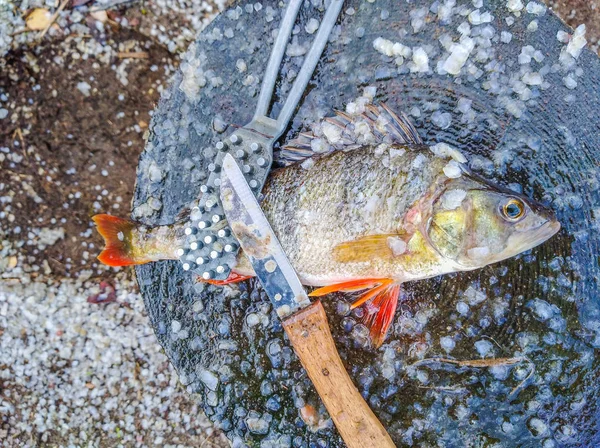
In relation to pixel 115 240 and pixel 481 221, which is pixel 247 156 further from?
pixel 481 221

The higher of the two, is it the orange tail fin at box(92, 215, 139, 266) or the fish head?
the orange tail fin at box(92, 215, 139, 266)

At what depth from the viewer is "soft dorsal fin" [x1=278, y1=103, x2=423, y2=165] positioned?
7.31 ft

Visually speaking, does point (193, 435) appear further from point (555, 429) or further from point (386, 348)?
point (555, 429)

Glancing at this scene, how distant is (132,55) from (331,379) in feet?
7.84

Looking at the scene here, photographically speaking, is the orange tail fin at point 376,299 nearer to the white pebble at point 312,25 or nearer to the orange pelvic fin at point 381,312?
Result: the orange pelvic fin at point 381,312

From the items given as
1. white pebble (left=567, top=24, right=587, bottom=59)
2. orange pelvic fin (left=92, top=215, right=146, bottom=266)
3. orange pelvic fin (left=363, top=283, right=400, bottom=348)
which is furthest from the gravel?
white pebble (left=567, top=24, right=587, bottom=59)

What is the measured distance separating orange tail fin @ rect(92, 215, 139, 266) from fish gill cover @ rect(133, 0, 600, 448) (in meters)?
0.22

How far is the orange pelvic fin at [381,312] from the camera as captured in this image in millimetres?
2297

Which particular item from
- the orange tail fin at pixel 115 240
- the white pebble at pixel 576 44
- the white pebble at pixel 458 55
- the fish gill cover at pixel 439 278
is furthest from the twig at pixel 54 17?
the white pebble at pixel 576 44

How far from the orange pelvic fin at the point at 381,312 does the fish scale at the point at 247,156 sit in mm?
638

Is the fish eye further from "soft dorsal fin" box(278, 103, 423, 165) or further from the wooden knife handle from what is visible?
the wooden knife handle

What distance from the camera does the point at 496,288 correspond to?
234 centimetres

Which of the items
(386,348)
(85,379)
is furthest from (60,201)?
(386,348)

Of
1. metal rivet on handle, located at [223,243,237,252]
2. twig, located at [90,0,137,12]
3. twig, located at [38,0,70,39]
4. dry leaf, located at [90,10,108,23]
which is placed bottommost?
metal rivet on handle, located at [223,243,237,252]
